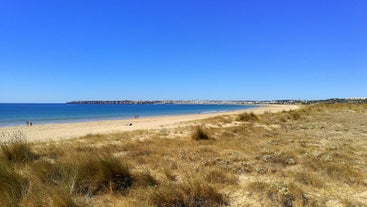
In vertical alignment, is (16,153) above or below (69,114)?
A: above

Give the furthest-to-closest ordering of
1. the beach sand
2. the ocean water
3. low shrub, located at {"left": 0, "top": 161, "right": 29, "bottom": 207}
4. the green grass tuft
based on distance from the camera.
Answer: the ocean water
the beach sand
the green grass tuft
low shrub, located at {"left": 0, "top": 161, "right": 29, "bottom": 207}

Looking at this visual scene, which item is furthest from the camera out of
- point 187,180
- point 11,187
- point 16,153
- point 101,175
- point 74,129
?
point 74,129

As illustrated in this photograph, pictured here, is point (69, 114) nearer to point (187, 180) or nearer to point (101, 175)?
point (101, 175)

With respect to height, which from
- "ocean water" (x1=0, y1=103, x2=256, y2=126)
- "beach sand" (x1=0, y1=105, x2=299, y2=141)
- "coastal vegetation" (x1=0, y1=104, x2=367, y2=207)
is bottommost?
"ocean water" (x1=0, y1=103, x2=256, y2=126)

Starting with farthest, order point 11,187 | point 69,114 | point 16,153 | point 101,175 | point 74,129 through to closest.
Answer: point 69,114 → point 74,129 → point 16,153 → point 101,175 → point 11,187

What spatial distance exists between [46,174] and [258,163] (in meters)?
4.36

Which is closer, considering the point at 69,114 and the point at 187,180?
the point at 187,180

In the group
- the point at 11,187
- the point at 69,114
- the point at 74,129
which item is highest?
the point at 11,187

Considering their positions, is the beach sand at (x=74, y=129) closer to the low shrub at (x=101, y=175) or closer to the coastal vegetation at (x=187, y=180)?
the coastal vegetation at (x=187, y=180)

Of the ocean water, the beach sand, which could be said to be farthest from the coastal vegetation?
the ocean water

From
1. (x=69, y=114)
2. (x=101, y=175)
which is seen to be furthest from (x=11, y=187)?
(x=69, y=114)

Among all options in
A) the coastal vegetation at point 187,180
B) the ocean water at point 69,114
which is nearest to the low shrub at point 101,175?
the coastal vegetation at point 187,180

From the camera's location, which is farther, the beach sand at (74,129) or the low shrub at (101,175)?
the beach sand at (74,129)

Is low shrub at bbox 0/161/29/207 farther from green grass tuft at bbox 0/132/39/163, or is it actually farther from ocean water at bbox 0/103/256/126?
ocean water at bbox 0/103/256/126
